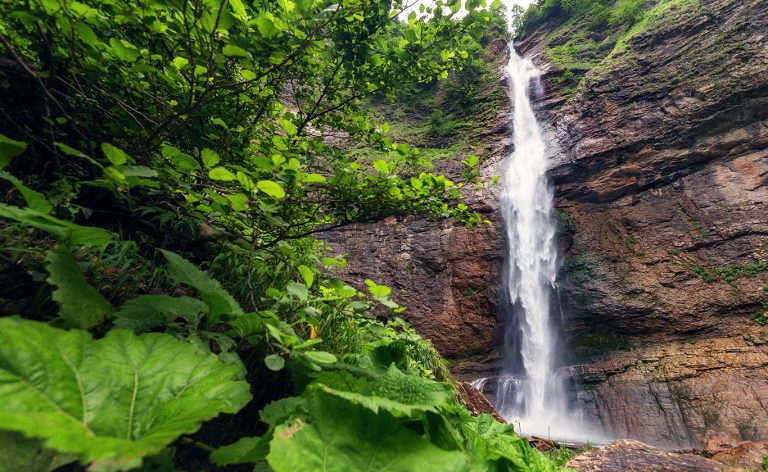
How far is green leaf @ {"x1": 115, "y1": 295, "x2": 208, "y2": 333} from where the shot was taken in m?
1.02

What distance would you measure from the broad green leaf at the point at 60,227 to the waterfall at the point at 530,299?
10363mm

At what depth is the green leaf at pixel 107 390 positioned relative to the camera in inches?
20.5

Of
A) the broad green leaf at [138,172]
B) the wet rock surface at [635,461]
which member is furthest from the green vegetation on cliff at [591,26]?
the broad green leaf at [138,172]

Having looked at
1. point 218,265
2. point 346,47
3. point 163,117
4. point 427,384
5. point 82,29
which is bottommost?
point 427,384

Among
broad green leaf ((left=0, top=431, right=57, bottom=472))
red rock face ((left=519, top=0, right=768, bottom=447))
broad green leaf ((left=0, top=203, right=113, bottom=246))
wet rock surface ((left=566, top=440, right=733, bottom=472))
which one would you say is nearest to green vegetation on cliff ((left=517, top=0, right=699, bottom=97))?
red rock face ((left=519, top=0, right=768, bottom=447))

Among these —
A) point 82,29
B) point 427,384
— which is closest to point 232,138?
point 82,29

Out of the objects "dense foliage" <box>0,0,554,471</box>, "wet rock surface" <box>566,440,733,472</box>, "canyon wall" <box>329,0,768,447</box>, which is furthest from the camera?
"canyon wall" <box>329,0,768,447</box>

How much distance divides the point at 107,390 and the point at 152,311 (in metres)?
0.43

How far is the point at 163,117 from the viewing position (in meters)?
2.02

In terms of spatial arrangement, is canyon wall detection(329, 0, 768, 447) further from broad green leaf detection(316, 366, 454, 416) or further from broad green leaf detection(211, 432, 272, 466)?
broad green leaf detection(211, 432, 272, 466)

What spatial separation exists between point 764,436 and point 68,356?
11.0m

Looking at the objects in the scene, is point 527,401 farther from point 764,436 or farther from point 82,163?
point 82,163

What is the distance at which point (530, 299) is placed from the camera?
38.8 feet

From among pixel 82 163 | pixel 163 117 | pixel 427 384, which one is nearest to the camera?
pixel 427 384
